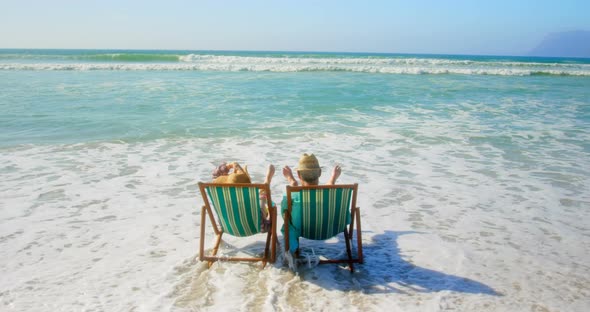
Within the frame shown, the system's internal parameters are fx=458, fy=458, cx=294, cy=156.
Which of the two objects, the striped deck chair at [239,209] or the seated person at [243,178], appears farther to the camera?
the seated person at [243,178]

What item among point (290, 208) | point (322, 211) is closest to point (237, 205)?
point (290, 208)

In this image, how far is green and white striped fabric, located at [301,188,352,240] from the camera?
12.3 ft

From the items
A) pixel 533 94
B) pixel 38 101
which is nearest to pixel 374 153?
pixel 38 101

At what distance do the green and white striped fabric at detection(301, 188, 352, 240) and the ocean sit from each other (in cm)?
34


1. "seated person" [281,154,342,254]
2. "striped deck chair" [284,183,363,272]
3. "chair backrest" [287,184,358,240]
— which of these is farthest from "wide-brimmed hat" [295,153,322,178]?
"chair backrest" [287,184,358,240]

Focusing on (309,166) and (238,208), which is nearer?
(238,208)

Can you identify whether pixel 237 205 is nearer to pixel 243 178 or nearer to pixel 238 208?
pixel 238 208

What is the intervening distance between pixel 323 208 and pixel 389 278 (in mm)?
819

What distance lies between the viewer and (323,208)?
12.5ft

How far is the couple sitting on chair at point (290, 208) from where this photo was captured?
12.3ft

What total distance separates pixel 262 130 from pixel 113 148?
130 inches

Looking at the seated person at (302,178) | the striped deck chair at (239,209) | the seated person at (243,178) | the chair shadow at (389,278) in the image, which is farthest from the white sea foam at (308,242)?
the seated person at (243,178)

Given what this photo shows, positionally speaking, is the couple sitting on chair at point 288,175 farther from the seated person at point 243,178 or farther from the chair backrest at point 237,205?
the chair backrest at point 237,205

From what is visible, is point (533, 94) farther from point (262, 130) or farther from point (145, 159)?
point (145, 159)
